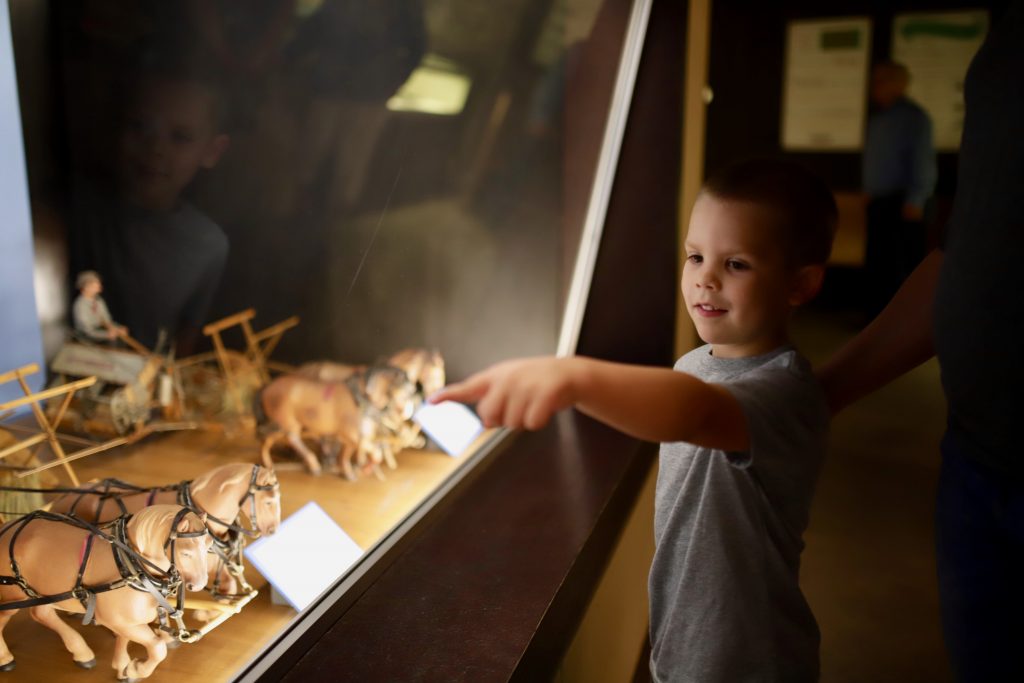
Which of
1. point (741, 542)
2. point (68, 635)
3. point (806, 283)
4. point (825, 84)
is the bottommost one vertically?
point (68, 635)

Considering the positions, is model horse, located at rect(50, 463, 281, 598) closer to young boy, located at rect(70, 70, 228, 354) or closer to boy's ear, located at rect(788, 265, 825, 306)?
young boy, located at rect(70, 70, 228, 354)

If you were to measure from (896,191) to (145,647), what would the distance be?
3.61ft

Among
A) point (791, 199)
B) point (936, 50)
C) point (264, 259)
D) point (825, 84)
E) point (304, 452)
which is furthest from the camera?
point (825, 84)

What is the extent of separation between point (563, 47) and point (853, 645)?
158cm

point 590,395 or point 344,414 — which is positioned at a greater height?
point 590,395

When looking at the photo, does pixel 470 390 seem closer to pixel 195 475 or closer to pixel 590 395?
pixel 590 395

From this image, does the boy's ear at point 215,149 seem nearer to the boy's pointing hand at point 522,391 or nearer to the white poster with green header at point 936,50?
the boy's pointing hand at point 522,391

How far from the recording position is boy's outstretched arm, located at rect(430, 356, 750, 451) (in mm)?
478

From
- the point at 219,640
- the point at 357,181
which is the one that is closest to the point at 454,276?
the point at 357,181

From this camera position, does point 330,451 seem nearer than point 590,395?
No

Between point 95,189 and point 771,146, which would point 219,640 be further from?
point 771,146

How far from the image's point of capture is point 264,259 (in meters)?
1.27

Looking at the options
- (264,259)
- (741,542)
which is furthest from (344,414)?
(741,542)

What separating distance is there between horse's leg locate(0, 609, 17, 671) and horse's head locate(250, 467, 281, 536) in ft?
1.04
